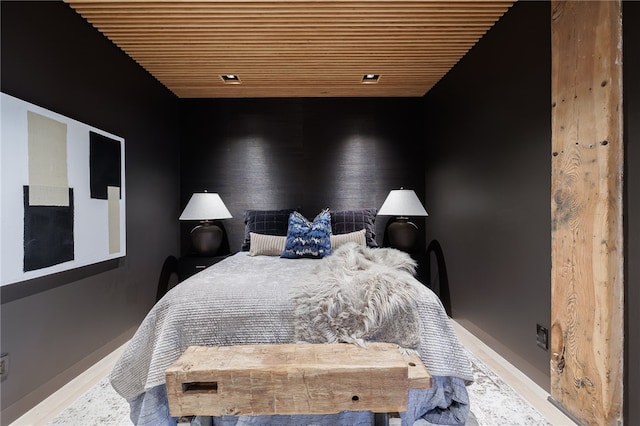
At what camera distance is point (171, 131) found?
11.3ft

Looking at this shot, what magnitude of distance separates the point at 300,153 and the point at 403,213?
55.1 inches

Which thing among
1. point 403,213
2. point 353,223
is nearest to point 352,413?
point 353,223

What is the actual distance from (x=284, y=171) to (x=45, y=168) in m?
2.22

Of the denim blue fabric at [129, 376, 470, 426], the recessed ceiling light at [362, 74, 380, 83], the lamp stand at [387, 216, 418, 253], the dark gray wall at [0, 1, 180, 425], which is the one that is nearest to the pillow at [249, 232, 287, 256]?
the dark gray wall at [0, 1, 180, 425]

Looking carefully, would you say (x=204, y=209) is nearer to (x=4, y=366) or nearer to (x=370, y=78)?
(x=4, y=366)

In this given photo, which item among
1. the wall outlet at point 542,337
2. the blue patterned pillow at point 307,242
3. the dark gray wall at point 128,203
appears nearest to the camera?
the dark gray wall at point 128,203

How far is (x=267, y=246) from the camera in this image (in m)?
2.79

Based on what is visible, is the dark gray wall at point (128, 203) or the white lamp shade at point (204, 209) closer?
the dark gray wall at point (128, 203)

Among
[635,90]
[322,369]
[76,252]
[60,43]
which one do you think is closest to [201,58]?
[60,43]

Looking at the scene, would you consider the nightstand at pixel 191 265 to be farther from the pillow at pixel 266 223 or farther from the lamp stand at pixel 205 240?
the pillow at pixel 266 223

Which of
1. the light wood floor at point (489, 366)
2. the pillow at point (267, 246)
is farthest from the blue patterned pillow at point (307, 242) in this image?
the light wood floor at point (489, 366)

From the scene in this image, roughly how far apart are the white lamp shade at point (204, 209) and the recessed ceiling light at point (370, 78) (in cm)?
200

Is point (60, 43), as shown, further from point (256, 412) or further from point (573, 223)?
point (573, 223)

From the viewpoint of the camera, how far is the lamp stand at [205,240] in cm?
318
